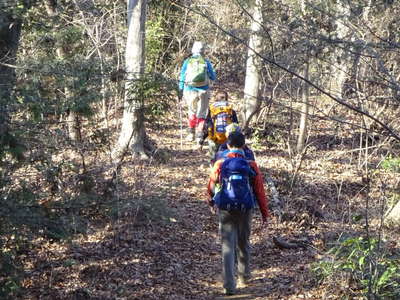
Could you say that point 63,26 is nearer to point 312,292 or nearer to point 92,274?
point 92,274

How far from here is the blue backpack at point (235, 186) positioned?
6793 millimetres

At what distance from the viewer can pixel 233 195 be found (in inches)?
267

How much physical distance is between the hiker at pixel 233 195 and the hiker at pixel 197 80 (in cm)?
516

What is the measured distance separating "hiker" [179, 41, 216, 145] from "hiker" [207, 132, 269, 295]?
5.16 m

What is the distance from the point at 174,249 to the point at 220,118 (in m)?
2.50

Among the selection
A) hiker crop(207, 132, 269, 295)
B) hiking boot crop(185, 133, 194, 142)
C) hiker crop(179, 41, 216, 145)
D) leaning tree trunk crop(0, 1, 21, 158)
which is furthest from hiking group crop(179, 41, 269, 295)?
hiking boot crop(185, 133, 194, 142)

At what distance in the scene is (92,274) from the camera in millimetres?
7562

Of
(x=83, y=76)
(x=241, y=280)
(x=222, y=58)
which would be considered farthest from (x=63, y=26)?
(x=222, y=58)

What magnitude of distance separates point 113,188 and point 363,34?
3625mm

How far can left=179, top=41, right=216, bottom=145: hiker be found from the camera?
12.3 metres

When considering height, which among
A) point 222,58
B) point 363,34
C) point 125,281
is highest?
point 222,58

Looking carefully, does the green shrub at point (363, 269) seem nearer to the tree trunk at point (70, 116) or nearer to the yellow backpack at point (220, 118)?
the yellow backpack at point (220, 118)

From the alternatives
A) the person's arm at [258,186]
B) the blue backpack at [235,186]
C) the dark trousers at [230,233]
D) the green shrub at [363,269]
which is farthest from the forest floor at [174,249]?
the person's arm at [258,186]

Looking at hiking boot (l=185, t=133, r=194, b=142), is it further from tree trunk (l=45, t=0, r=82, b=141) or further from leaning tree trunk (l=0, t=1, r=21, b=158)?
leaning tree trunk (l=0, t=1, r=21, b=158)
